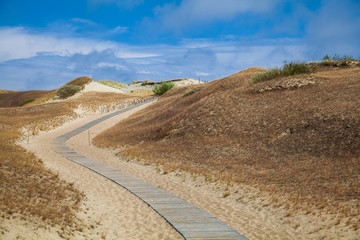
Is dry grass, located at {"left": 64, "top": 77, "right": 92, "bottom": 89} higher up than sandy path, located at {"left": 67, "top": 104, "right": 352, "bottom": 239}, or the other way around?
dry grass, located at {"left": 64, "top": 77, "right": 92, "bottom": 89}

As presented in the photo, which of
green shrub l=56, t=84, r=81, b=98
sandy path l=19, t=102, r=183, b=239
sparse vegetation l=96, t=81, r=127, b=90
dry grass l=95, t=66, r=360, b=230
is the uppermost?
sparse vegetation l=96, t=81, r=127, b=90

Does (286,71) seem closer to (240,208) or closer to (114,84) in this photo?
(240,208)

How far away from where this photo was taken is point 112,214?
1242cm

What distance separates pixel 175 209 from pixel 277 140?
969cm

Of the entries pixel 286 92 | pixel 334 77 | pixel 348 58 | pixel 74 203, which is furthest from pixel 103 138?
pixel 348 58

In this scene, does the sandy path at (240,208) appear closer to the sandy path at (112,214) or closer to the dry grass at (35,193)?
the sandy path at (112,214)

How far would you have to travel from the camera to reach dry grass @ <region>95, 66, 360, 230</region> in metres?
13.8

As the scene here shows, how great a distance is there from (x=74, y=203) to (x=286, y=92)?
19.9 m

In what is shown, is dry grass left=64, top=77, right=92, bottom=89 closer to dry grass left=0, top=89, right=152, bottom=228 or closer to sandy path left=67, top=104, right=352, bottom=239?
sandy path left=67, top=104, right=352, bottom=239

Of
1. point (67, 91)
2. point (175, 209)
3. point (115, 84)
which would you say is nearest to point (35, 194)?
point (175, 209)

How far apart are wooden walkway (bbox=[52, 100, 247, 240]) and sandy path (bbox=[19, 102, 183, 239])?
278 millimetres

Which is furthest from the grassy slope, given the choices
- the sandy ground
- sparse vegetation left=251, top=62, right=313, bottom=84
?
sparse vegetation left=251, top=62, right=313, bottom=84

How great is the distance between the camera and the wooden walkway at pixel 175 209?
33.6 feet

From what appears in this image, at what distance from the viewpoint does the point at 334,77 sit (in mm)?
27969
